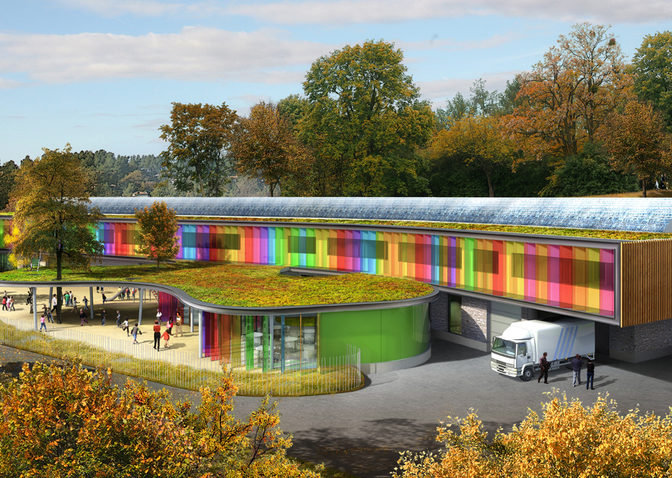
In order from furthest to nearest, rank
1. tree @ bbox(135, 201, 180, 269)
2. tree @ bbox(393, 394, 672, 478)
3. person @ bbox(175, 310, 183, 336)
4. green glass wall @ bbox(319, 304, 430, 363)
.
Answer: tree @ bbox(135, 201, 180, 269) < person @ bbox(175, 310, 183, 336) < green glass wall @ bbox(319, 304, 430, 363) < tree @ bbox(393, 394, 672, 478)

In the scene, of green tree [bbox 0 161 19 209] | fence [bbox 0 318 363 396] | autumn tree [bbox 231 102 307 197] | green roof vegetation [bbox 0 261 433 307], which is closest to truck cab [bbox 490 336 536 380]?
green roof vegetation [bbox 0 261 433 307]

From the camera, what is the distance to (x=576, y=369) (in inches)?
1089

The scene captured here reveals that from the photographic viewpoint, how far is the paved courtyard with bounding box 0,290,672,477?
2153cm

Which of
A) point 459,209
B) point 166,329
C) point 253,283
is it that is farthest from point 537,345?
point 166,329

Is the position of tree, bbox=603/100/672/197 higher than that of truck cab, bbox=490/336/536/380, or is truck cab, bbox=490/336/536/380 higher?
tree, bbox=603/100/672/197

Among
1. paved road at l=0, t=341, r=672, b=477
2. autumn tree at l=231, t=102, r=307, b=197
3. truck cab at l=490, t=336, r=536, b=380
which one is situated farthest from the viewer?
autumn tree at l=231, t=102, r=307, b=197

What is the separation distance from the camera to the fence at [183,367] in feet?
90.9

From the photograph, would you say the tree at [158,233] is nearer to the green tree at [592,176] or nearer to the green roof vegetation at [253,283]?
the green roof vegetation at [253,283]

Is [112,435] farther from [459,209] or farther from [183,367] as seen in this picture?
[459,209]

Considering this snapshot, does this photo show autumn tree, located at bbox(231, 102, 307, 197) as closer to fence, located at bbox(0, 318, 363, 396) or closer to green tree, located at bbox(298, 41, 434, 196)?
green tree, located at bbox(298, 41, 434, 196)

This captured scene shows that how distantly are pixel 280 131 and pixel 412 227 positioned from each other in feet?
102

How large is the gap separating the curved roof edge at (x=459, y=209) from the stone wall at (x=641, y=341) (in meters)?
4.92

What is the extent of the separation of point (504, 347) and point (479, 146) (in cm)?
4907

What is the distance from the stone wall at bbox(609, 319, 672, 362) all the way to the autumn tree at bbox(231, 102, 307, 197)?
38.2 meters
